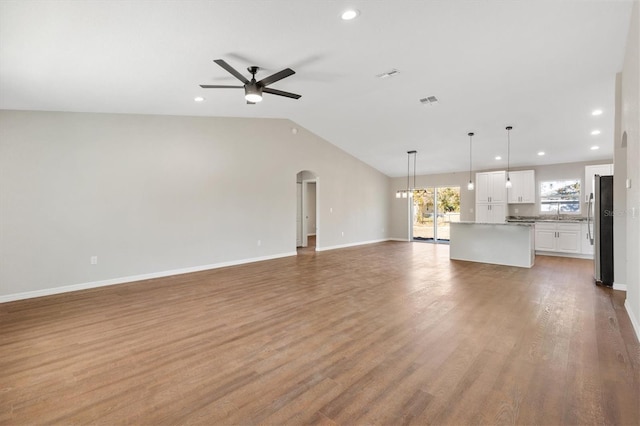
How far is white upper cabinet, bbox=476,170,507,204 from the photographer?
8.50 m

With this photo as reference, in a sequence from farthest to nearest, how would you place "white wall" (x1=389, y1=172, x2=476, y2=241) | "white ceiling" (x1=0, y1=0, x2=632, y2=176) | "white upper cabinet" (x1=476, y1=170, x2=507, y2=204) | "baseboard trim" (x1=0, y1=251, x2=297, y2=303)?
"white wall" (x1=389, y1=172, x2=476, y2=241) → "white upper cabinet" (x1=476, y1=170, x2=507, y2=204) → "baseboard trim" (x1=0, y1=251, x2=297, y2=303) → "white ceiling" (x1=0, y1=0, x2=632, y2=176)

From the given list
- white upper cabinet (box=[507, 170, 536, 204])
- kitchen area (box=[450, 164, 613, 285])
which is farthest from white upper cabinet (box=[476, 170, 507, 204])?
white upper cabinet (box=[507, 170, 536, 204])

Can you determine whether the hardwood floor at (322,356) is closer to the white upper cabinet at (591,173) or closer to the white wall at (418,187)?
the white upper cabinet at (591,173)

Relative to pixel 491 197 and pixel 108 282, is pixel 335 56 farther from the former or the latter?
pixel 491 197

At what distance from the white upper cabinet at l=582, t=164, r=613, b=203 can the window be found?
19 cm

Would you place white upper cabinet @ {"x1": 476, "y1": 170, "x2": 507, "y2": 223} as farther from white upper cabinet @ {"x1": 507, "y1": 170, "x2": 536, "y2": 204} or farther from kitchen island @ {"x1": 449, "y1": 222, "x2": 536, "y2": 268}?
kitchen island @ {"x1": 449, "y1": 222, "x2": 536, "y2": 268}

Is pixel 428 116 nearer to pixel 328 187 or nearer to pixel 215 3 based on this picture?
pixel 328 187

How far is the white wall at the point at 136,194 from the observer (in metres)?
4.21

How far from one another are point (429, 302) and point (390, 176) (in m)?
8.30

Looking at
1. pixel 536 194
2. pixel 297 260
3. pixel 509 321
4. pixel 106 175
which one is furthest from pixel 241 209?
pixel 536 194

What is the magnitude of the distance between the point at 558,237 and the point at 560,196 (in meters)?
1.32

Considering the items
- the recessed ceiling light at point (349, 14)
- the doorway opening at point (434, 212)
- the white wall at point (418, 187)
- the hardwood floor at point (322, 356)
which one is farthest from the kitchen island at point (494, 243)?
the recessed ceiling light at point (349, 14)

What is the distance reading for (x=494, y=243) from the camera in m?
6.55

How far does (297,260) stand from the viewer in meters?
7.04
